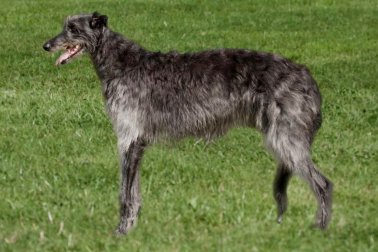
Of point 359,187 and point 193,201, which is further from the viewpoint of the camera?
point 359,187

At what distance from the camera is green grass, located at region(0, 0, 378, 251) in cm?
810

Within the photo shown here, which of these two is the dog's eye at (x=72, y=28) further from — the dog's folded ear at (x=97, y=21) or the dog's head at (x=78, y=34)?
the dog's folded ear at (x=97, y=21)

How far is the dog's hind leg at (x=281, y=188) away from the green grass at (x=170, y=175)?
10 centimetres

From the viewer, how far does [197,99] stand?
8594mm

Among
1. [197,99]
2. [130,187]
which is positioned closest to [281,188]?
[197,99]

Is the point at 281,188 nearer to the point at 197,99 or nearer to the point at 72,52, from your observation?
the point at 197,99

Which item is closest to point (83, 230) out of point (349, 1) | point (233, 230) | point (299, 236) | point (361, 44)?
point (233, 230)

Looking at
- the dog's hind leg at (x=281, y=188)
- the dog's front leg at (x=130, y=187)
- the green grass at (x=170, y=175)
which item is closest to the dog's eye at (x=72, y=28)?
the dog's front leg at (x=130, y=187)

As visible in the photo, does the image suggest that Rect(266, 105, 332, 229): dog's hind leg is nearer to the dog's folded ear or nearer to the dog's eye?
the dog's folded ear

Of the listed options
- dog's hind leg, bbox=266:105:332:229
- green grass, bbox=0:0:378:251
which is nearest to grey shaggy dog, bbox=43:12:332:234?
dog's hind leg, bbox=266:105:332:229

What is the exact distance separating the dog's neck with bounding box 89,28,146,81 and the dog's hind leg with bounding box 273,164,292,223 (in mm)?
1576

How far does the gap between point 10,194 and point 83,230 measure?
1.35 metres

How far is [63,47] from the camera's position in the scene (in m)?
8.77

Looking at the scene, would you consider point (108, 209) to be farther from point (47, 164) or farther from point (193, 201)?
point (47, 164)
